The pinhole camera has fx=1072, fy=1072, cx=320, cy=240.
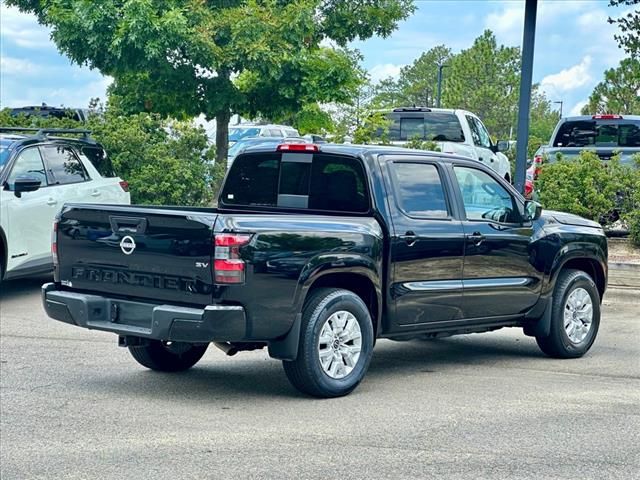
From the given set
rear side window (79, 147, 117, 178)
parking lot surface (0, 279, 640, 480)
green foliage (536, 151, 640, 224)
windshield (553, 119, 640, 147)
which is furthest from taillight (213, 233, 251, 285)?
windshield (553, 119, 640, 147)

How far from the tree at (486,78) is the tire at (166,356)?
2277 inches

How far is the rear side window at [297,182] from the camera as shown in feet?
27.4

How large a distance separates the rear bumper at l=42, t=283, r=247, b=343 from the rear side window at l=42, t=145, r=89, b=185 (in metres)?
5.22

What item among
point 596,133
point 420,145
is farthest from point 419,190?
point 596,133

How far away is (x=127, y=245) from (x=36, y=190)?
5421 mm

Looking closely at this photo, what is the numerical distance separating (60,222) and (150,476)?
289 cm

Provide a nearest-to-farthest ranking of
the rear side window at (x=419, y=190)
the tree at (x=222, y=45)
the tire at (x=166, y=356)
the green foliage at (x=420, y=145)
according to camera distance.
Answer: the rear side window at (x=419, y=190) < the tire at (x=166, y=356) < the tree at (x=222, y=45) < the green foliage at (x=420, y=145)

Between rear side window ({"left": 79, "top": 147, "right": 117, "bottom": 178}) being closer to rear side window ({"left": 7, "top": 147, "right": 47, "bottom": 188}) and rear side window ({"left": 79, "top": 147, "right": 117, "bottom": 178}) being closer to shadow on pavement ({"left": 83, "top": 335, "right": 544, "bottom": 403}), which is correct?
rear side window ({"left": 7, "top": 147, "right": 47, "bottom": 188})

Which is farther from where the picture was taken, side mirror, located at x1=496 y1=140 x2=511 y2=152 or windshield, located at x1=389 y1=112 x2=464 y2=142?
side mirror, located at x1=496 y1=140 x2=511 y2=152

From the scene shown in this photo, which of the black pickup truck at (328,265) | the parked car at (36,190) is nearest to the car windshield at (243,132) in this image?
the parked car at (36,190)

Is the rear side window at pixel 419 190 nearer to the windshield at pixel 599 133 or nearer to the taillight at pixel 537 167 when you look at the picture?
the taillight at pixel 537 167

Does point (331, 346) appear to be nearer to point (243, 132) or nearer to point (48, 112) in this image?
point (48, 112)

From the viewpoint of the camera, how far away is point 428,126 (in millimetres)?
19016

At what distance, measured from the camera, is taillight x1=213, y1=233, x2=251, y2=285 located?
7121mm
